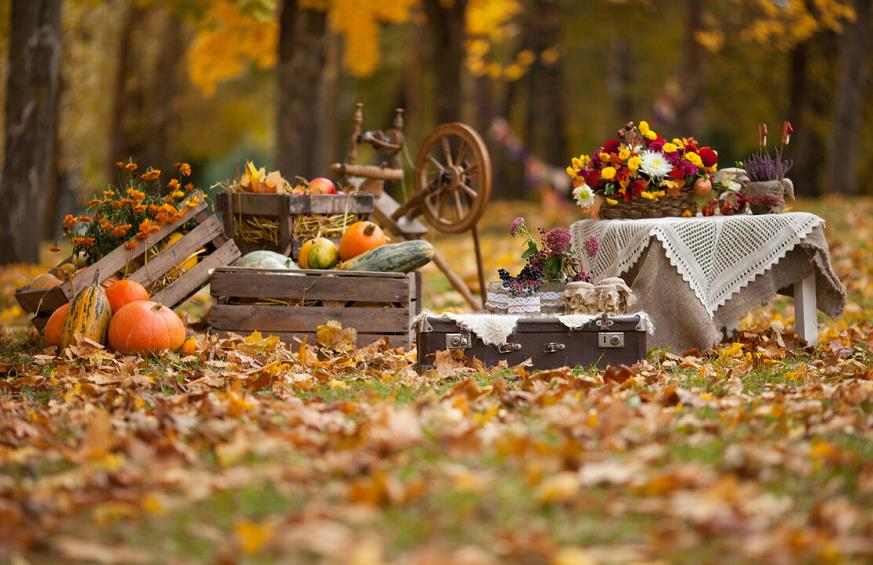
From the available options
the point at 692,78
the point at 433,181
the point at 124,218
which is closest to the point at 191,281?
the point at 124,218

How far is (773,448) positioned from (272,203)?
14.9 feet

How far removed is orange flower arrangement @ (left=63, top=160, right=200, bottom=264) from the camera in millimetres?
7086

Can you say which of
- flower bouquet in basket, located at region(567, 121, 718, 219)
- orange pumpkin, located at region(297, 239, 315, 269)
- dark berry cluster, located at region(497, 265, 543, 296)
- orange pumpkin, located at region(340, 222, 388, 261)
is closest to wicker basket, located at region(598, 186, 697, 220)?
flower bouquet in basket, located at region(567, 121, 718, 219)

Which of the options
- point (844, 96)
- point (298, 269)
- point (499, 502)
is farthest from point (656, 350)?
point (844, 96)

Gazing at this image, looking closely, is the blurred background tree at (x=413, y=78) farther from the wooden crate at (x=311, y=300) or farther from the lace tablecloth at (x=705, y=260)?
the lace tablecloth at (x=705, y=260)

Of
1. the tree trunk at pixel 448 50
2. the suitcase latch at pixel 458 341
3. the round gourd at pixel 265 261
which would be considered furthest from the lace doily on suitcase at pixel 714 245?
the tree trunk at pixel 448 50

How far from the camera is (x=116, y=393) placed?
5227 millimetres

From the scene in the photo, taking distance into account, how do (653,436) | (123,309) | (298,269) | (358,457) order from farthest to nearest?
(298,269) < (123,309) < (653,436) < (358,457)

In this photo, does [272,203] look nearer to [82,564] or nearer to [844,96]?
[82,564]

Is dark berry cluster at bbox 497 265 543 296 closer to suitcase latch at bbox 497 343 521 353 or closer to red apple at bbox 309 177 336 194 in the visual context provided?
suitcase latch at bbox 497 343 521 353

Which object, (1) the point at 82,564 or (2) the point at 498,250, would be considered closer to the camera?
(1) the point at 82,564

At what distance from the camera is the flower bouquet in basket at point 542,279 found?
20.4 ft

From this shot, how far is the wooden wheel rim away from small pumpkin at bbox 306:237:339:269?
46.2 inches

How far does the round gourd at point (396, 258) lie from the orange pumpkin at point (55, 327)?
1743 mm
